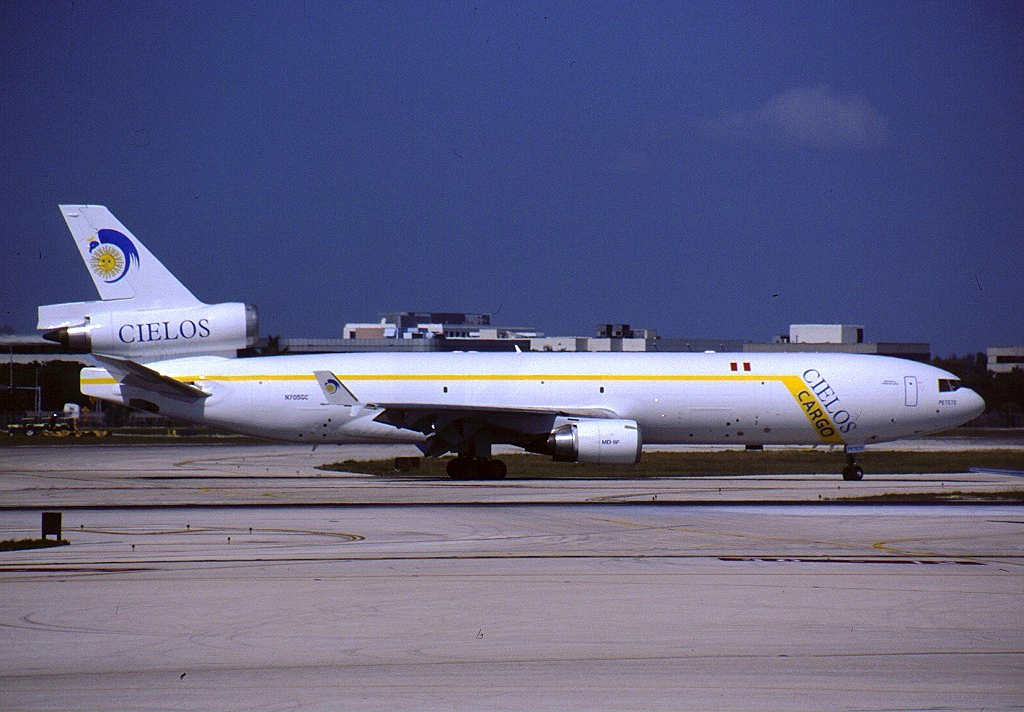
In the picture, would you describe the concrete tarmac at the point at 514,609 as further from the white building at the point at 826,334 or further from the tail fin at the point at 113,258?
the white building at the point at 826,334

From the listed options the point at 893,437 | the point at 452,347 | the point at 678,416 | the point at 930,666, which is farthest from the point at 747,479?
the point at 452,347

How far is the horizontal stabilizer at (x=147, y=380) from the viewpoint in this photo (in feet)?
121

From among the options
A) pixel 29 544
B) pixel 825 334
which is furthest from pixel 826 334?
pixel 29 544

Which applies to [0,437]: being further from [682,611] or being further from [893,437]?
[682,611]

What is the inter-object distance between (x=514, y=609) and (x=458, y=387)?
25.4 m

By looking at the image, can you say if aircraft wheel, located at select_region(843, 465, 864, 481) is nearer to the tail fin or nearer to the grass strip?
the tail fin

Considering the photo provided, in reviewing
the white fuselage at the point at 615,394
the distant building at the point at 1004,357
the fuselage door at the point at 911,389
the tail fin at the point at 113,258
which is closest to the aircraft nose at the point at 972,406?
the white fuselage at the point at 615,394

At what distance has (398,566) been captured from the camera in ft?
55.3

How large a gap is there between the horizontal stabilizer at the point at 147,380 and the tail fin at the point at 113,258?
7.67 ft

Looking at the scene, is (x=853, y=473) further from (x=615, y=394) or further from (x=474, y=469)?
(x=474, y=469)

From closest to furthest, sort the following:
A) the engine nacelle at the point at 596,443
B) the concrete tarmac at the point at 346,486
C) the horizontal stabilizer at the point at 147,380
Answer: the concrete tarmac at the point at 346,486, the engine nacelle at the point at 596,443, the horizontal stabilizer at the point at 147,380

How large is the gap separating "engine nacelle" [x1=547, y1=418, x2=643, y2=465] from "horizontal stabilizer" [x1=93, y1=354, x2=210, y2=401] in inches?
498

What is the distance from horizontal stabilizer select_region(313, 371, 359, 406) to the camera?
36.4m

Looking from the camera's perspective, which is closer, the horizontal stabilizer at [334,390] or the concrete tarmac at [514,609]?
the concrete tarmac at [514,609]
